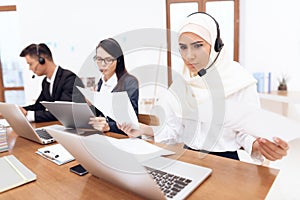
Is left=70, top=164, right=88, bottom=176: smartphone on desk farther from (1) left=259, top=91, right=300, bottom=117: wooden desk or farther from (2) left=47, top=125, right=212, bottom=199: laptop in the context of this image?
(1) left=259, top=91, right=300, bottom=117: wooden desk

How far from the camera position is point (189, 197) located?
0.66 m

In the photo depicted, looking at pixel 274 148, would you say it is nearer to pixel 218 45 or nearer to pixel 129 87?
pixel 218 45

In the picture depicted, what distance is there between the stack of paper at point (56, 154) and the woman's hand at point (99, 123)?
0.19 m

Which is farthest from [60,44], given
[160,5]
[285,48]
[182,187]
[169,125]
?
[182,187]

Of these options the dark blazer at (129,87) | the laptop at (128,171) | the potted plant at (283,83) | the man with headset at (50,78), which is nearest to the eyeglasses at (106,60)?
the dark blazer at (129,87)

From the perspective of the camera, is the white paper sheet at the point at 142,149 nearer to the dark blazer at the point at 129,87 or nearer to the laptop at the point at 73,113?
the laptop at the point at 73,113

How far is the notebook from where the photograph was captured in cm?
77

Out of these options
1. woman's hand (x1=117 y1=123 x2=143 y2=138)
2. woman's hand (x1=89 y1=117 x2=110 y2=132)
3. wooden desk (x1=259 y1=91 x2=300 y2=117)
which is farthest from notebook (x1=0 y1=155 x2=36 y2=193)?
wooden desk (x1=259 y1=91 x2=300 y2=117)

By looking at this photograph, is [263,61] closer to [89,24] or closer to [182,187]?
[89,24]

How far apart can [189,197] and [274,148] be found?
36cm

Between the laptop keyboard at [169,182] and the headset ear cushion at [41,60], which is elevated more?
the headset ear cushion at [41,60]

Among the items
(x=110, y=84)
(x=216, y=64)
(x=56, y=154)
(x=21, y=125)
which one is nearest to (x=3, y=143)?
(x=21, y=125)

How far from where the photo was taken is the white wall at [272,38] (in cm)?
294

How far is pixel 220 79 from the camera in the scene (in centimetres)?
116
